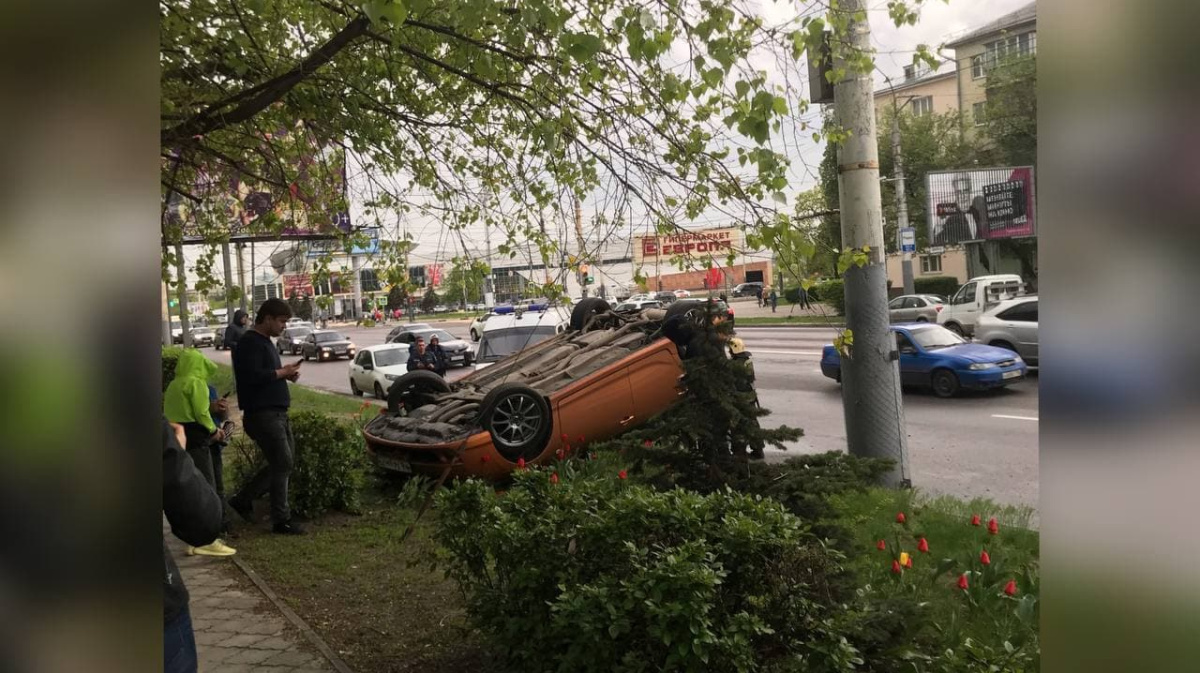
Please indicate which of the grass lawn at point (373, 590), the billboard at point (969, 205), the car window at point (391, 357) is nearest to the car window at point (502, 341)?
the grass lawn at point (373, 590)

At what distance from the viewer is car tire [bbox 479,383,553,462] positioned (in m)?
8.13

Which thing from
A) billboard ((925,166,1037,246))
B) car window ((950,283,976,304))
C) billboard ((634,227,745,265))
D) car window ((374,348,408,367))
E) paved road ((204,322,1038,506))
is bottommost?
paved road ((204,322,1038,506))

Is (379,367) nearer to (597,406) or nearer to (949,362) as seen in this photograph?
(597,406)

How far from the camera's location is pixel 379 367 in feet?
69.7

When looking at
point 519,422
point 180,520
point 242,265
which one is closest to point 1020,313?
point 519,422

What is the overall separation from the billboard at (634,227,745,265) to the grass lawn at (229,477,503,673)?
1.95 metres

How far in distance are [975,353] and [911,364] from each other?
3.71ft

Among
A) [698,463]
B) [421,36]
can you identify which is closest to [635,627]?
[698,463]

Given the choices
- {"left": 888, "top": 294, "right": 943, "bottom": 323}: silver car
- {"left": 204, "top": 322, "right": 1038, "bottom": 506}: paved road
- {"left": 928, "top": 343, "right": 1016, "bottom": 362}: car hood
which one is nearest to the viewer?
{"left": 204, "top": 322, "right": 1038, "bottom": 506}: paved road

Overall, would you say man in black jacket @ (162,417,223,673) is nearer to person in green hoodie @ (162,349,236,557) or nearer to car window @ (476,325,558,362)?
person in green hoodie @ (162,349,236,557)

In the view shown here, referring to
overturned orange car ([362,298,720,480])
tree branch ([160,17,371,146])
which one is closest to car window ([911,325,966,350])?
overturned orange car ([362,298,720,480])

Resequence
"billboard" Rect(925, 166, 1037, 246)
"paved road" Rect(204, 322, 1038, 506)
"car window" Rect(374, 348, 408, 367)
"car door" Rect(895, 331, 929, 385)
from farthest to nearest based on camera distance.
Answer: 1. "billboard" Rect(925, 166, 1037, 246)
2. "car window" Rect(374, 348, 408, 367)
3. "car door" Rect(895, 331, 929, 385)
4. "paved road" Rect(204, 322, 1038, 506)

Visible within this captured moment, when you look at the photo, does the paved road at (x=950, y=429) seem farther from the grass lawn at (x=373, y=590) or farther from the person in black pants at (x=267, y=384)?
the person in black pants at (x=267, y=384)
